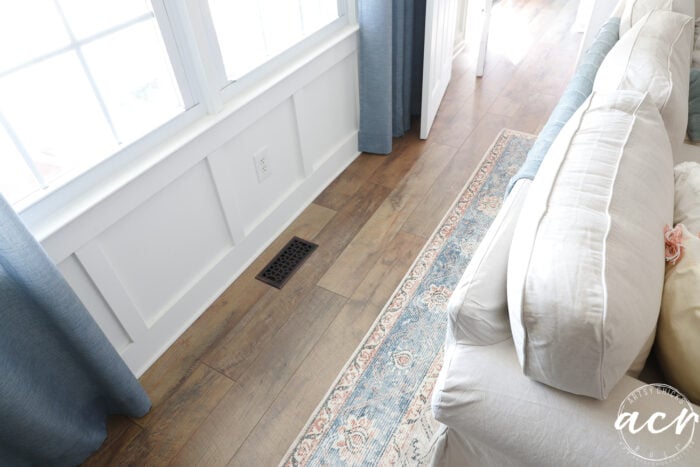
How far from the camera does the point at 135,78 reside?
1.31 m

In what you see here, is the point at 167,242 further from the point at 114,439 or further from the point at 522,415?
the point at 522,415

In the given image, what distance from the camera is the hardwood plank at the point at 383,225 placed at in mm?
1834

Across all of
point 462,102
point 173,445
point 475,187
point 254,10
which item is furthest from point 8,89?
point 462,102

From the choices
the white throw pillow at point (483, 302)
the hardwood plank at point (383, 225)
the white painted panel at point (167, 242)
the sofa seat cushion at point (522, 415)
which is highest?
the white throw pillow at point (483, 302)

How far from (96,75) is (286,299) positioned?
98 cm

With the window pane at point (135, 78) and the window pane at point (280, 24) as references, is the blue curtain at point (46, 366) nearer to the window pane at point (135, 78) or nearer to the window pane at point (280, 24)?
the window pane at point (135, 78)

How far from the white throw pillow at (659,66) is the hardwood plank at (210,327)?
1273mm

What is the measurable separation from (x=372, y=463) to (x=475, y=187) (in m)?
1.40

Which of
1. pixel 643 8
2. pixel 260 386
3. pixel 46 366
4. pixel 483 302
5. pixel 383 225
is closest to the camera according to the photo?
pixel 483 302

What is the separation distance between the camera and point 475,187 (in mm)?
2227

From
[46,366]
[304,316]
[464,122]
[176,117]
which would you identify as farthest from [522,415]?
[464,122]

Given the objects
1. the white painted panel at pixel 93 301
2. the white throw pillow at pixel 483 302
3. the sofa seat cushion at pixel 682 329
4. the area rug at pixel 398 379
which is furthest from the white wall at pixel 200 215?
the sofa seat cushion at pixel 682 329

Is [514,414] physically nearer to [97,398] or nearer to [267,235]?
[97,398]

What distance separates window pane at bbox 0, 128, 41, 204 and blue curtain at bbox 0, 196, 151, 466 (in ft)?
0.72
